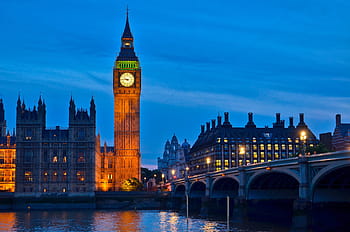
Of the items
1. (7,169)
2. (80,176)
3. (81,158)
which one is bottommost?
(80,176)

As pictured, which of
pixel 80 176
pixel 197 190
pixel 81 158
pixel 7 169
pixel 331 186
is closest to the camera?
pixel 331 186

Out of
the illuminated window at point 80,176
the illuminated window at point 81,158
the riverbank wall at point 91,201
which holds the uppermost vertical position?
the illuminated window at point 81,158

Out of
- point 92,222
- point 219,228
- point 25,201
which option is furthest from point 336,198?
point 25,201

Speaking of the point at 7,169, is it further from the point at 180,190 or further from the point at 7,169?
the point at 180,190

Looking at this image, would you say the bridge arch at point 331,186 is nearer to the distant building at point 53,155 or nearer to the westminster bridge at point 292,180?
the westminster bridge at point 292,180

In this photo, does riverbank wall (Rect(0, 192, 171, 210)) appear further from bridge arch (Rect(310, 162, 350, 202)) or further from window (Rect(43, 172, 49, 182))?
bridge arch (Rect(310, 162, 350, 202))

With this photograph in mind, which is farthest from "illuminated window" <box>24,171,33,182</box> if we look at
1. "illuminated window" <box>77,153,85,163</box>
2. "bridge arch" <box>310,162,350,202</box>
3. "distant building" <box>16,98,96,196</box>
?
"bridge arch" <box>310,162,350,202</box>

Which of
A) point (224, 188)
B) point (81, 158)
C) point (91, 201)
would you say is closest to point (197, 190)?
point (224, 188)

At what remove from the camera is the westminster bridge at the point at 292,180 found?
7450 centimetres

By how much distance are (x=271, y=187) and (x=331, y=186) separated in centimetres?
2299

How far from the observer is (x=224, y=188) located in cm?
12900

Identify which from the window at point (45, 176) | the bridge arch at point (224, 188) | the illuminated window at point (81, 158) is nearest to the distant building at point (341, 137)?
the bridge arch at point (224, 188)

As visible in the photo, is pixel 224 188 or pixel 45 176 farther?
pixel 45 176

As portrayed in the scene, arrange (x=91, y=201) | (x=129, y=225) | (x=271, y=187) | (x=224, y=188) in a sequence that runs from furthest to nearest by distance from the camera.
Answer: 1. (x=91, y=201)
2. (x=224, y=188)
3. (x=271, y=187)
4. (x=129, y=225)
